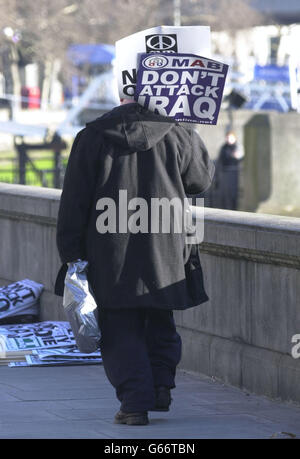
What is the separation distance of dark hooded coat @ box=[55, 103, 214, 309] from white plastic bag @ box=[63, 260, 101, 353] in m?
0.06

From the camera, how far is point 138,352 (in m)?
5.69

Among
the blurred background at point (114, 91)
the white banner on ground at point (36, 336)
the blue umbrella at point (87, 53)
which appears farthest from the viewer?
the blue umbrella at point (87, 53)

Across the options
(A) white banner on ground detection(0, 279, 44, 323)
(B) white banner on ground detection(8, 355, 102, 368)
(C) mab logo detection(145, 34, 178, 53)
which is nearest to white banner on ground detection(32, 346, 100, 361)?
(B) white banner on ground detection(8, 355, 102, 368)

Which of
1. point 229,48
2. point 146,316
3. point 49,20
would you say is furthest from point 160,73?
point 229,48

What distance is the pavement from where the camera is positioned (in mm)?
5566

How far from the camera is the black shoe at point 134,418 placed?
5.67 meters

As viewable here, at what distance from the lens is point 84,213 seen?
5672 millimetres

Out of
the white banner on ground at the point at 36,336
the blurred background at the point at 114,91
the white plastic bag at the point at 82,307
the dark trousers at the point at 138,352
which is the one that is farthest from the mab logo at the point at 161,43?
the blurred background at the point at 114,91

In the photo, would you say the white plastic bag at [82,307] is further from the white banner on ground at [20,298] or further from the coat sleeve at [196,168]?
the white banner on ground at [20,298]

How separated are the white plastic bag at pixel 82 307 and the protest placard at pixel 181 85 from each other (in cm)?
97

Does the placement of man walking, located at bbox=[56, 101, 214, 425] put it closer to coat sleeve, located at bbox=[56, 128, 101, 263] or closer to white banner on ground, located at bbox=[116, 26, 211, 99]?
coat sleeve, located at bbox=[56, 128, 101, 263]

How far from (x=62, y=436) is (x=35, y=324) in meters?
3.40

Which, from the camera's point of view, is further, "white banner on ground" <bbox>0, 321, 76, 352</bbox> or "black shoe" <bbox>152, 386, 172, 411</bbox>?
"white banner on ground" <bbox>0, 321, 76, 352</bbox>

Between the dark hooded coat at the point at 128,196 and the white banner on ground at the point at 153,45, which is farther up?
the white banner on ground at the point at 153,45
